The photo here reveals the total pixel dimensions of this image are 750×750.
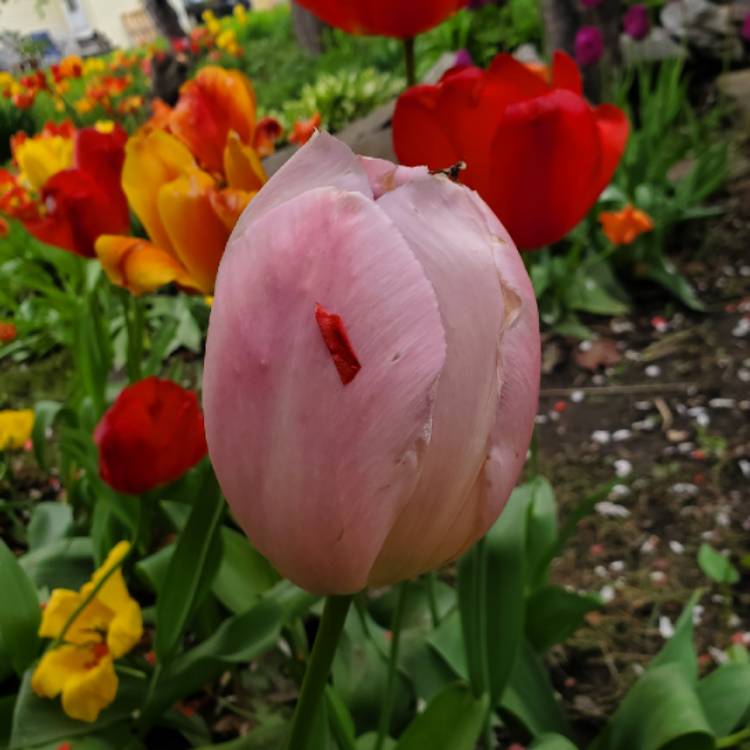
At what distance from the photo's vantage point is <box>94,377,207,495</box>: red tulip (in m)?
0.69

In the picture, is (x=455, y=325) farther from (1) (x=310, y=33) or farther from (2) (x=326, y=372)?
(1) (x=310, y=33)

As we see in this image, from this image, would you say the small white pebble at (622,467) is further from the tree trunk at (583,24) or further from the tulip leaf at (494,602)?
the tree trunk at (583,24)

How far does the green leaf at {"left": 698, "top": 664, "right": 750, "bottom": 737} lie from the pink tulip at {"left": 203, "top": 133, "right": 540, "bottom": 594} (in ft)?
2.05

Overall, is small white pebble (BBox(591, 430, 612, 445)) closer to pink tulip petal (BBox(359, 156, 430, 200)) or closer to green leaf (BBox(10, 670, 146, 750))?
green leaf (BBox(10, 670, 146, 750))

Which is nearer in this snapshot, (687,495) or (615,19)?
(687,495)

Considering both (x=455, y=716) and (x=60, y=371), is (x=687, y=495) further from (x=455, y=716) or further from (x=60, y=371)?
(x=60, y=371)

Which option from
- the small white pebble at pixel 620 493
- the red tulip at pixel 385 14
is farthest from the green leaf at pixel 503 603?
the small white pebble at pixel 620 493

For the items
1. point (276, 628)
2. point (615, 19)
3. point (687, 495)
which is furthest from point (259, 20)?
point (276, 628)

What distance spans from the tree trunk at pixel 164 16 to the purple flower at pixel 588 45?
12.2 feet

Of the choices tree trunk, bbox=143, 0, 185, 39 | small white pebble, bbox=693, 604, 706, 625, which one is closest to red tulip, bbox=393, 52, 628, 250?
small white pebble, bbox=693, 604, 706, 625

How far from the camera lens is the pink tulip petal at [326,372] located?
29cm

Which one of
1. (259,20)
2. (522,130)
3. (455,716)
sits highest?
(522,130)

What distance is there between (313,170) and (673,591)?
1.21 m

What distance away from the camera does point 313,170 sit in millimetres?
318
